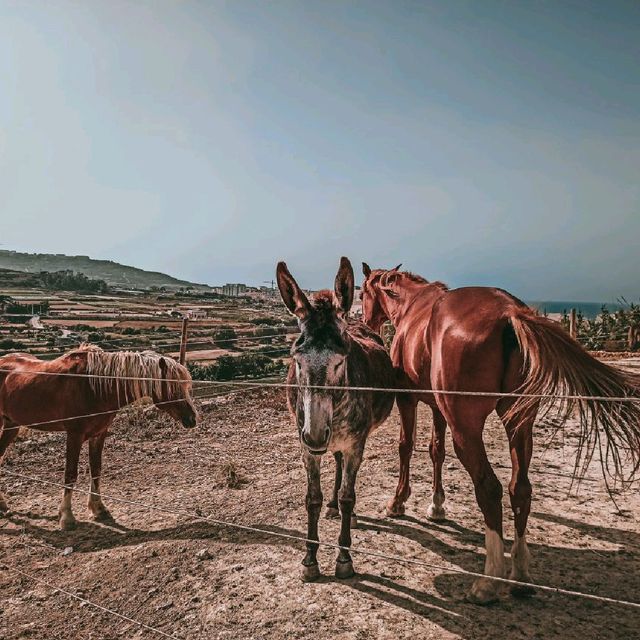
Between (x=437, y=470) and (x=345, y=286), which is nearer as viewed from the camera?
(x=345, y=286)

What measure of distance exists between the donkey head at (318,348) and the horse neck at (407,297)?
1391mm

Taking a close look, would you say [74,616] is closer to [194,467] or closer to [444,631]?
[444,631]

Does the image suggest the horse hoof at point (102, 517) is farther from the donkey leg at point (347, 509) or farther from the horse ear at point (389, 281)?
the horse ear at point (389, 281)

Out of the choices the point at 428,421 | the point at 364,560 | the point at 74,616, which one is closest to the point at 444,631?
the point at 364,560

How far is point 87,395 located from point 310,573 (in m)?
3.08

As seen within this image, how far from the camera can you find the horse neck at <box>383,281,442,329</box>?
14.9 feet

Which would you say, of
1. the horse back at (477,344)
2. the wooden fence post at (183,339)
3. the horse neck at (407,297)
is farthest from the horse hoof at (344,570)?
the wooden fence post at (183,339)

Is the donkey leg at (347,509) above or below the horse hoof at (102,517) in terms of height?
above

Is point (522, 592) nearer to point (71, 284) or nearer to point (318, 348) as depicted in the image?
point (318, 348)

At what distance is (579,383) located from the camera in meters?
2.57

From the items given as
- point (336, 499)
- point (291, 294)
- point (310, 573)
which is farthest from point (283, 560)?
point (291, 294)

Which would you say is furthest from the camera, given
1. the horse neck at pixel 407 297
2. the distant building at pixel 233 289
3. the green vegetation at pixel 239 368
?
the distant building at pixel 233 289

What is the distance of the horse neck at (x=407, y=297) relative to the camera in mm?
4535

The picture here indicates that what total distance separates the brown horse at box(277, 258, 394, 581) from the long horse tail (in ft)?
3.66
